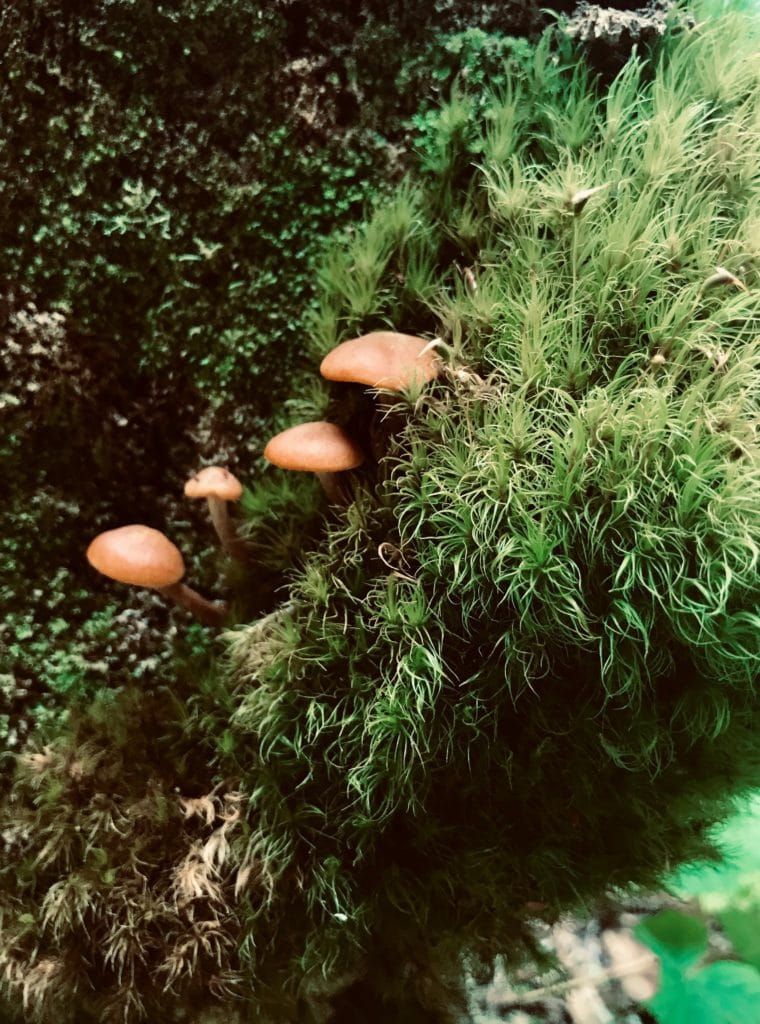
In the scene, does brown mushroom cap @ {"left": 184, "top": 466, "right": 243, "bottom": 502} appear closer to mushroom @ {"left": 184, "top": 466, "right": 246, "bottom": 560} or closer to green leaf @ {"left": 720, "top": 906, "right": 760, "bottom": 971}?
mushroom @ {"left": 184, "top": 466, "right": 246, "bottom": 560}

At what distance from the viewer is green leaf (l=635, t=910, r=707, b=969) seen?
1456 mm

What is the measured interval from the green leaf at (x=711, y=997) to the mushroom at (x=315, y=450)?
126 cm

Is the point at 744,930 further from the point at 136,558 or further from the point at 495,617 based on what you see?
the point at 136,558

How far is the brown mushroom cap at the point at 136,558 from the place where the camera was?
131 centimetres

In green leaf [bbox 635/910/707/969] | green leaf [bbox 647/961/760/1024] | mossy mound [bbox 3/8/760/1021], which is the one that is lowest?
green leaf [bbox 647/961/760/1024]

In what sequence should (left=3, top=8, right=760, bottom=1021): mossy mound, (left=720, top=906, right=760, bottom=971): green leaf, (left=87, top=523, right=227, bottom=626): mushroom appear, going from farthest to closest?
1. (left=720, top=906, right=760, bottom=971): green leaf
2. (left=87, top=523, right=227, bottom=626): mushroom
3. (left=3, top=8, right=760, bottom=1021): mossy mound

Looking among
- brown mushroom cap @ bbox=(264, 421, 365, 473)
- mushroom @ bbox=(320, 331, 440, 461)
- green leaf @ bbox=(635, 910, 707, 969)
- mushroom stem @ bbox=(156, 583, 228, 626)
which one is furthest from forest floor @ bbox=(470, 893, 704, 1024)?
mushroom @ bbox=(320, 331, 440, 461)

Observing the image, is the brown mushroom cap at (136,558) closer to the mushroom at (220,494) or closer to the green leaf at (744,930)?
the mushroom at (220,494)

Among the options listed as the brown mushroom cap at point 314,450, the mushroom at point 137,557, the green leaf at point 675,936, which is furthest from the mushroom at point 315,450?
the green leaf at point 675,936

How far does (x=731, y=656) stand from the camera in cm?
118

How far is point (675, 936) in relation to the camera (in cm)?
150

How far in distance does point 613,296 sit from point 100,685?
1370 millimetres

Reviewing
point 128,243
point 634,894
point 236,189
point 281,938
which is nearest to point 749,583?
point 634,894

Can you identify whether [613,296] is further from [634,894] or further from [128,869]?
[128,869]
